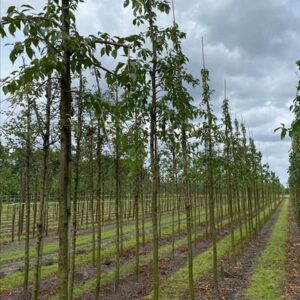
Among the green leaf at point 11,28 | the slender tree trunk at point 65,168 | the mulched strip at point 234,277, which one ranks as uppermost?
the green leaf at point 11,28

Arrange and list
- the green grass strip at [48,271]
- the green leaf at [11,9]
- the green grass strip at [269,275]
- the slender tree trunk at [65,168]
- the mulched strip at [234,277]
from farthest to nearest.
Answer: the green grass strip at [48,271]
the mulched strip at [234,277]
the green grass strip at [269,275]
the slender tree trunk at [65,168]
the green leaf at [11,9]

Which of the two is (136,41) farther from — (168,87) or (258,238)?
(258,238)

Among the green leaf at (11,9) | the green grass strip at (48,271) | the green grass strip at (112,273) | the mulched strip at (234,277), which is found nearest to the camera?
the green leaf at (11,9)

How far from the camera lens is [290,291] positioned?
11305mm

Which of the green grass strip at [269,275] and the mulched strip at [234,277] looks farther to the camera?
the mulched strip at [234,277]

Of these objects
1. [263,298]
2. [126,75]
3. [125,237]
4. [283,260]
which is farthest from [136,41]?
[125,237]

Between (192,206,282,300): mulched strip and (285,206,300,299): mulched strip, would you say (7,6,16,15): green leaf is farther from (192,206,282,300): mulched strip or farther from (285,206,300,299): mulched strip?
(285,206,300,299): mulched strip

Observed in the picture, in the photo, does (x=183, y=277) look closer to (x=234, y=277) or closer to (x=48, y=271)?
(x=234, y=277)

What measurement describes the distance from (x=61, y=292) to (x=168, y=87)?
4473mm

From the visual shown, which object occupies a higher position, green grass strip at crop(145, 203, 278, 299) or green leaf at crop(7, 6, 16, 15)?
green leaf at crop(7, 6, 16, 15)

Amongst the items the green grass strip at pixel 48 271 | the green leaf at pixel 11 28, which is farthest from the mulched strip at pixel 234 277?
the green leaf at pixel 11 28

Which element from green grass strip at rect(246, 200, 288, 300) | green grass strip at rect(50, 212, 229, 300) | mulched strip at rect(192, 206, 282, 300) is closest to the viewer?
green grass strip at rect(246, 200, 288, 300)

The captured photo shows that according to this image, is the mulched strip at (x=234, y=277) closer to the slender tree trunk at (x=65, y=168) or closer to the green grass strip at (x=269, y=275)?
the green grass strip at (x=269, y=275)

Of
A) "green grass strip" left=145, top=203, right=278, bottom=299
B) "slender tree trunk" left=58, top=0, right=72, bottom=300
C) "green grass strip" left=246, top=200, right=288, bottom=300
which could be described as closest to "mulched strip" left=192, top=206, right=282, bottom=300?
"green grass strip" left=246, top=200, right=288, bottom=300
